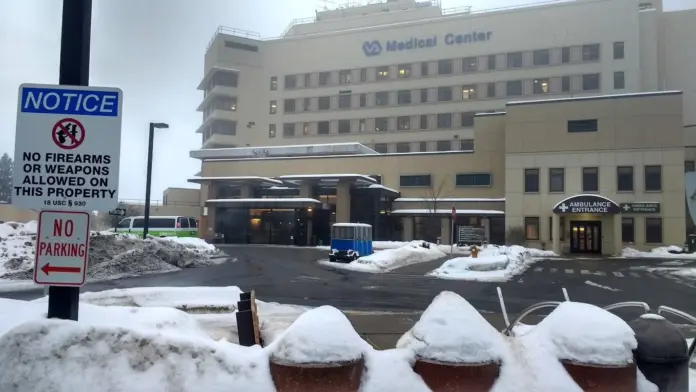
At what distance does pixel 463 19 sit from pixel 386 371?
6967 centimetres

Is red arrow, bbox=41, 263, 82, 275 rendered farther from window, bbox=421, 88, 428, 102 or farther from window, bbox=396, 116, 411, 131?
window, bbox=421, 88, 428, 102

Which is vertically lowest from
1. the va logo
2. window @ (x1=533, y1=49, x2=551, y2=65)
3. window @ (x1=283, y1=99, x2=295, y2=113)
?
window @ (x1=283, y1=99, x2=295, y2=113)

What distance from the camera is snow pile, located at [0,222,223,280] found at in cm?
1902

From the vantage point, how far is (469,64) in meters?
68.3

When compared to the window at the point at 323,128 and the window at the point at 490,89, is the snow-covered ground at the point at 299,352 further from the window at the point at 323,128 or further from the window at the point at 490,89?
the window at the point at 323,128

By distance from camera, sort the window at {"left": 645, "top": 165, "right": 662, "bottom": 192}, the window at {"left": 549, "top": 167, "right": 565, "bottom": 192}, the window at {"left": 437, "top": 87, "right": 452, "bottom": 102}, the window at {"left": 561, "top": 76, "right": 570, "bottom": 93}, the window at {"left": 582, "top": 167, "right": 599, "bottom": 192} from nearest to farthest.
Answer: the window at {"left": 645, "top": 165, "right": 662, "bottom": 192}
the window at {"left": 582, "top": 167, "right": 599, "bottom": 192}
the window at {"left": 549, "top": 167, "right": 565, "bottom": 192}
the window at {"left": 561, "top": 76, "right": 570, "bottom": 93}
the window at {"left": 437, "top": 87, "right": 452, "bottom": 102}

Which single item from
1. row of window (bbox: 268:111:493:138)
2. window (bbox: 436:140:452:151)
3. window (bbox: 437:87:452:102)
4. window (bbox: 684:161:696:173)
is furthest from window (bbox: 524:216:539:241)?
window (bbox: 437:87:452:102)

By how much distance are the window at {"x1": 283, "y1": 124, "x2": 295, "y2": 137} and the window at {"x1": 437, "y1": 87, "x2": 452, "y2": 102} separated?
19570mm

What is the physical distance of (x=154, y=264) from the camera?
22.0m

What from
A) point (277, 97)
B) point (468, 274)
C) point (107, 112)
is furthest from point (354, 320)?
point (277, 97)

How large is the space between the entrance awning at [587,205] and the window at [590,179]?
12.1ft

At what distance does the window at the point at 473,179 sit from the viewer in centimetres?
5375

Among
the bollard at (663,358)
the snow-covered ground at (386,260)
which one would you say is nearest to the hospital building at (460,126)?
the snow-covered ground at (386,260)

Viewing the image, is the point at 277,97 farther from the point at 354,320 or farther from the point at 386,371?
the point at 386,371
